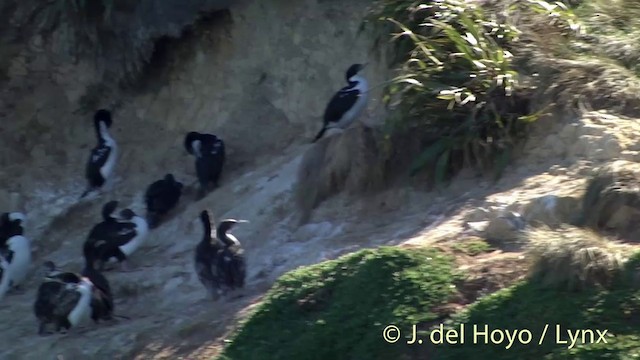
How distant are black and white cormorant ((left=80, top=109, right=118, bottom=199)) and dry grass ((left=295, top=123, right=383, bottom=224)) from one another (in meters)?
4.00

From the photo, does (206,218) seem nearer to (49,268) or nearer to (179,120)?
(49,268)

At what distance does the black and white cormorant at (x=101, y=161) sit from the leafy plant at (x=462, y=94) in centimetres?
504

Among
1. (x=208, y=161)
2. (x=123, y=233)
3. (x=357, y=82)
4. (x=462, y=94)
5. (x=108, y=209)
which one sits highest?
(x=462, y=94)

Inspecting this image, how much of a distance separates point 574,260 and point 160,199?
701 cm

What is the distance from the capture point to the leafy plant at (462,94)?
11.3 m

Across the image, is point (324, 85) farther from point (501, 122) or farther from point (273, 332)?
point (273, 332)

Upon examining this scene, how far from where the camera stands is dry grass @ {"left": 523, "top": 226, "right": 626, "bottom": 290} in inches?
334

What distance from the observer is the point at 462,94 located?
11242 mm

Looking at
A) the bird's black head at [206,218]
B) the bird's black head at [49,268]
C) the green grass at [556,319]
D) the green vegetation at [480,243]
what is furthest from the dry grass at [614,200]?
the bird's black head at [49,268]

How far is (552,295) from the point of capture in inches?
335

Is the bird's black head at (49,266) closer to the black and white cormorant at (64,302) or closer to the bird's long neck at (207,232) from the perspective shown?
the black and white cormorant at (64,302)

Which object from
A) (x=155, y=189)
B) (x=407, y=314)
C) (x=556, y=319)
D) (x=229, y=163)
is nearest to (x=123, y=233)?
(x=155, y=189)

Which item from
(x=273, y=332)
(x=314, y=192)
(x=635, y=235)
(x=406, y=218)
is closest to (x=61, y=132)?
(x=314, y=192)

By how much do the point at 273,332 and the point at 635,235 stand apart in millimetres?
2545
